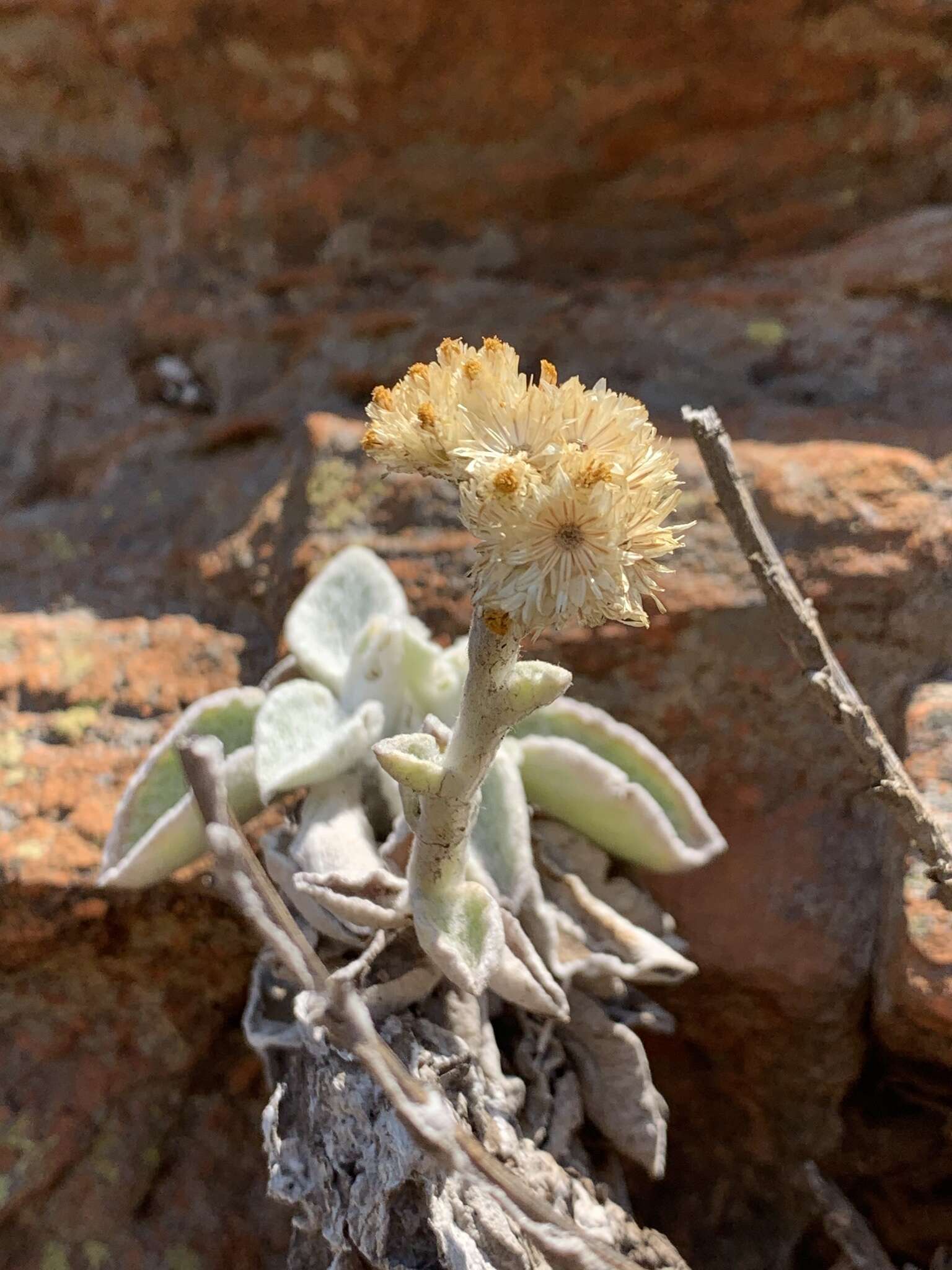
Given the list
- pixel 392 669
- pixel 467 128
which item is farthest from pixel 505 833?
pixel 467 128

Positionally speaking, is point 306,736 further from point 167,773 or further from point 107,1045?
point 107,1045

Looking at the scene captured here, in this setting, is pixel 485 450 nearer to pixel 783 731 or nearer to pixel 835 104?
pixel 783 731

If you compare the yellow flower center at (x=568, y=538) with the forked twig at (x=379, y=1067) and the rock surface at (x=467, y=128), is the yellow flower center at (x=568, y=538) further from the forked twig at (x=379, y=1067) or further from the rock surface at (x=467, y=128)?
the rock surface at (x=467, y=128)

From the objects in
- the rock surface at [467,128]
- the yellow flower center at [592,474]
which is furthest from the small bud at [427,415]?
the rock surface at [467,128]

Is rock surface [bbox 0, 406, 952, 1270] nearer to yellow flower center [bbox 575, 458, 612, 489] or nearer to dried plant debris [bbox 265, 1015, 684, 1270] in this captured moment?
dried plant debris [bbox 265, 1015, 684, 1270]

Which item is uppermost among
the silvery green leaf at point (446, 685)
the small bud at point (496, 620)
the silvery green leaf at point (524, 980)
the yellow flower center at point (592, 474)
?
the yellow flower center at point (592, 474)

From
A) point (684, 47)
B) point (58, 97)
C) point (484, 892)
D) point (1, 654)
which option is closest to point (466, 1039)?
point (484, 892)
